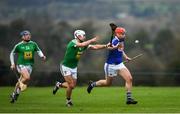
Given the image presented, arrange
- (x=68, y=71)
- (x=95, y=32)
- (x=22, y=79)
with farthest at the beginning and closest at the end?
1. (x=95, y=32)
2. (x=22, y=79)
3. (x=68, y=71)

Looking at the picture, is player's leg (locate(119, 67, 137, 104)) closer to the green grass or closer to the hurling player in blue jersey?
the hurling player in blue jersey

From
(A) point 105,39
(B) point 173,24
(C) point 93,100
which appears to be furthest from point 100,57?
(C) point 93,100

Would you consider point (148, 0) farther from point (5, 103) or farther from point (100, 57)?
point (5, 103)

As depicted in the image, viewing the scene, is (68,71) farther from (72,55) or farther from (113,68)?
(113,68)

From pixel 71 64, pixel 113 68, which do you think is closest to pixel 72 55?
pixel 71 64

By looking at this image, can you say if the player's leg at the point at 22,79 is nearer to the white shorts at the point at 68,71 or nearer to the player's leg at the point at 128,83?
the white shorts at the point at 68,71

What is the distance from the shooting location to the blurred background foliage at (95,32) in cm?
5453

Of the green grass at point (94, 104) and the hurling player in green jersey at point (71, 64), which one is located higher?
the hurling player in green jersey at point (71, 64)

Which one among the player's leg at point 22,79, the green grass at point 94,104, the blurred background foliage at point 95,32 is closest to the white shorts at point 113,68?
the green grass at point 94,104

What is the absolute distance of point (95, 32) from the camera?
77938 mm

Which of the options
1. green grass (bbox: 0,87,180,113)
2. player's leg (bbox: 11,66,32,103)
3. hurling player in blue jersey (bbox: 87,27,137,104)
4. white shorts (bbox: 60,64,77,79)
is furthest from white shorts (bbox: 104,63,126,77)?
player's leg (bbox: 11,66,32,103)

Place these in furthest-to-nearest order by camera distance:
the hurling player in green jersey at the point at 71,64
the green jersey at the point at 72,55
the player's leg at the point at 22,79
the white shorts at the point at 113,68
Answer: the player's leg at the point at 22,79 < the white shorts at the point at 113,68 < the green jersey at the point at 72,55 < the hurling player in green jersey at the point at 71,64

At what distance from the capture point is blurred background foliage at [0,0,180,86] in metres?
54.5

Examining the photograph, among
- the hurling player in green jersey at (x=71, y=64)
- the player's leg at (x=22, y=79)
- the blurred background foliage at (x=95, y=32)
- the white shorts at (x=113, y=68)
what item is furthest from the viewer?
the blurred background foliage at (x=95, y=32)
